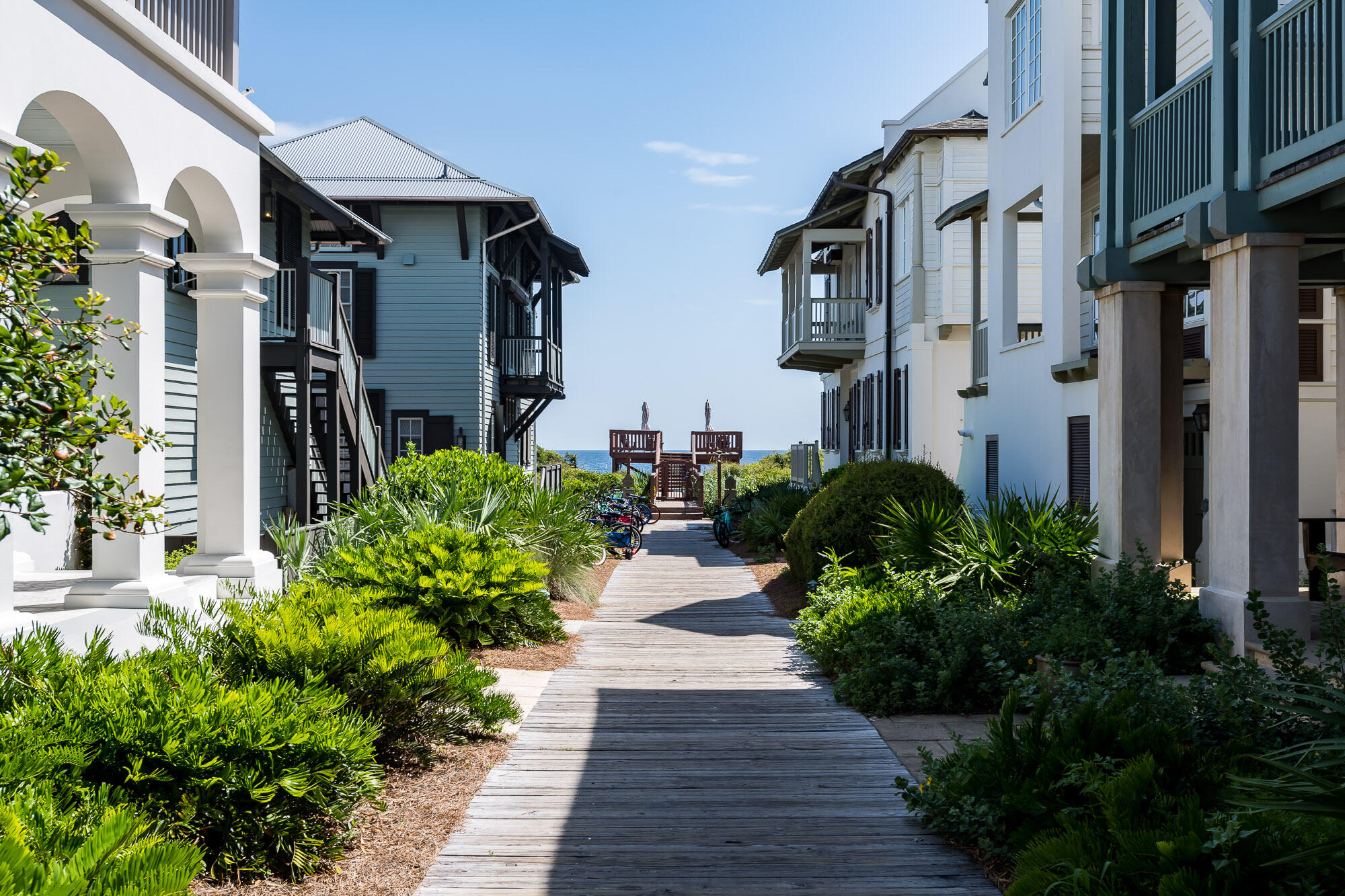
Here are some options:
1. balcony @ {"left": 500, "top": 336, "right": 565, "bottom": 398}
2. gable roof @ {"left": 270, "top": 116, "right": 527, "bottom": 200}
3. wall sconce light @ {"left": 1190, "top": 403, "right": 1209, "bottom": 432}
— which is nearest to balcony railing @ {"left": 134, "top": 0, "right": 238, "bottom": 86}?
wall sconce light @ {"left": 1190, "top": 403, "right": 1209, "bottom": 432}

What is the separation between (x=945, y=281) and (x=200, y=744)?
1698 cm

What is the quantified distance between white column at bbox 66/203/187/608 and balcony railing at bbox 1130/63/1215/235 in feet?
26.2

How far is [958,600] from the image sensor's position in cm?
915

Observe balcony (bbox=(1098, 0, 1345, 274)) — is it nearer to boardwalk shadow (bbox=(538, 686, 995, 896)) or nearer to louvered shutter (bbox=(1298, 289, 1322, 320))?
louvered shutter (bbox=(1298, 289, 1322, 320))

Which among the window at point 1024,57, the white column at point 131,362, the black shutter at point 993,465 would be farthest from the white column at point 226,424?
the black shutter at point 993,465

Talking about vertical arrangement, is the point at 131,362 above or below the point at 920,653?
above

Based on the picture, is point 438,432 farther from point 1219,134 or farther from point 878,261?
point 1219,134

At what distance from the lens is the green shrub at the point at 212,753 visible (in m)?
4.07

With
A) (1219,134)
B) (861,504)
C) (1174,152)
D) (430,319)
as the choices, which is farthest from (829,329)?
(1219,134)

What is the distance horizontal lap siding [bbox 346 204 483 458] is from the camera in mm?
23422

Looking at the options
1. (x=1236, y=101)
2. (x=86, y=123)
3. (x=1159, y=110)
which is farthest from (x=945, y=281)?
(x=86, y=123)

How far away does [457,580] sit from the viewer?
908cm

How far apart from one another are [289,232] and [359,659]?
1282 centimetres

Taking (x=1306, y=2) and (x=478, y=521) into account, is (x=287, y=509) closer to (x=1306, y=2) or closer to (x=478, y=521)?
(x=478, y=521)
